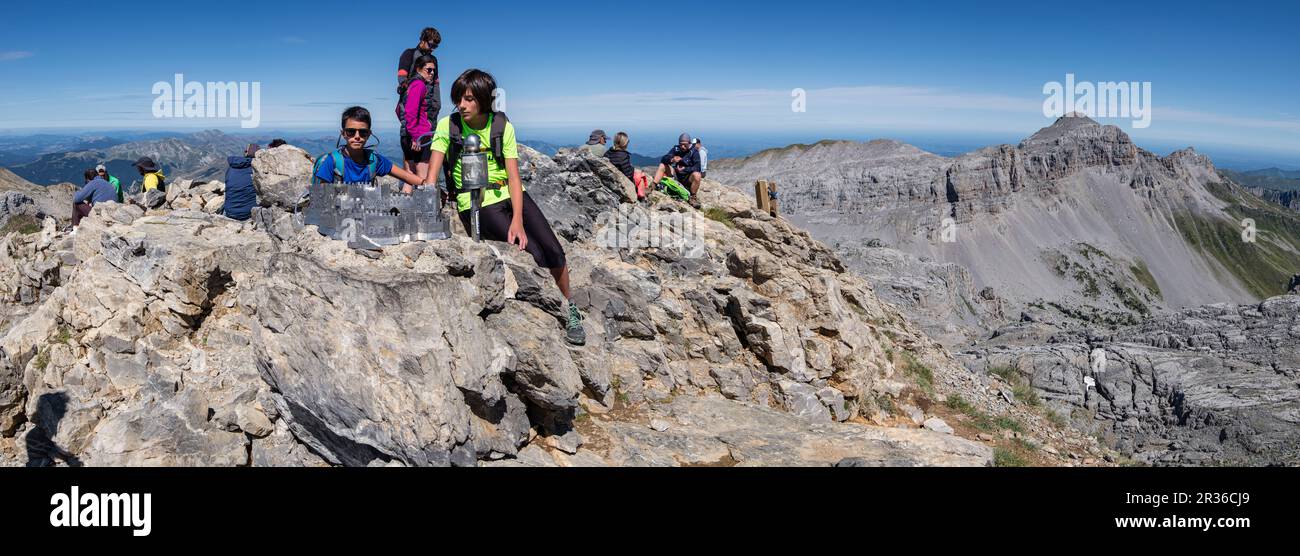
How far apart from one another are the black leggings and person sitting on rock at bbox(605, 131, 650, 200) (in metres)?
13.4

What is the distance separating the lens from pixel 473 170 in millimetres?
9227

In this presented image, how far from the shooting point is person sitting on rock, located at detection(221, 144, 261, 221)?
52.1 ft

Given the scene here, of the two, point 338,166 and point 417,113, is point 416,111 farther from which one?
point 338,166

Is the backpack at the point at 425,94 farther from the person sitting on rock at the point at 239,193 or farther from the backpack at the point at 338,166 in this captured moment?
the person sitting on rock at the point at 239,193

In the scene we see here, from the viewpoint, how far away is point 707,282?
17984 millimetres

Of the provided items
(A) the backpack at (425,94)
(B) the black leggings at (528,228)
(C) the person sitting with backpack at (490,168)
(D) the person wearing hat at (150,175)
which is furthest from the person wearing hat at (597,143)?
(C) the person sitting with backpack at (490,168)

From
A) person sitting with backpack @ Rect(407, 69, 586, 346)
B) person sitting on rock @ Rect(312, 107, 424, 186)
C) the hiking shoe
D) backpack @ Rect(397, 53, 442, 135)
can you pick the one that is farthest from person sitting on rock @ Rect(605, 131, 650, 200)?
person sitting on rock @ Rect(312, 107, 424, 186)

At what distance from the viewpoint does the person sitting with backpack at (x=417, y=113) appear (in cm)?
1293

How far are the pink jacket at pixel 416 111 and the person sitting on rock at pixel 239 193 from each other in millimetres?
5722
